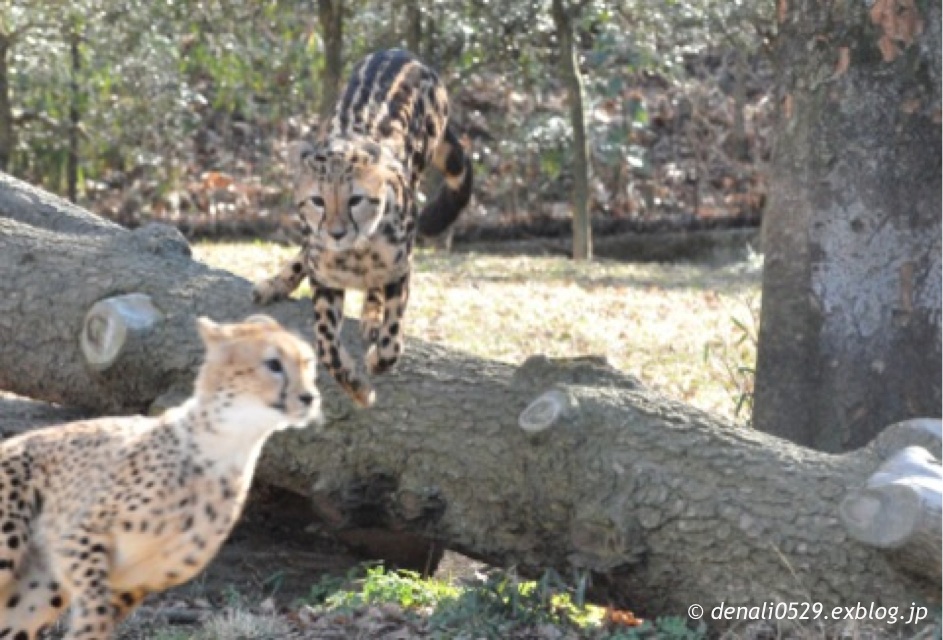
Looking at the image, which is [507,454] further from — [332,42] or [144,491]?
[332,42]

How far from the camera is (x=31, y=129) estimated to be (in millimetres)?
14086

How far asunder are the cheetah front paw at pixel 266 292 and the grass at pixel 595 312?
1932mm

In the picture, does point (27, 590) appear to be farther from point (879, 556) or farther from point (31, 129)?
point (31, 129)

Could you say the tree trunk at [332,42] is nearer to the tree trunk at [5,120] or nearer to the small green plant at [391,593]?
the tree trunk at [5,120]

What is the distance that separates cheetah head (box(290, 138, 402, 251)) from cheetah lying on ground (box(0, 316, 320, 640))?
4.43ft

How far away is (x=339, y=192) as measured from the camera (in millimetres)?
5621

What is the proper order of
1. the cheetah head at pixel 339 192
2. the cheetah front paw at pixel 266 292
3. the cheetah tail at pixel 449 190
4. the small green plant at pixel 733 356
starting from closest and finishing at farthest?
the cheetah head at pixel 339 192
the cheetah front paw at pixel 266 292
the cheetah tail at pixel 449 190
the small green plant at pixel 733 356

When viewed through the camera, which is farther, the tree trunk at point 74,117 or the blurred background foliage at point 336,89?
the tree trunk at point 74,117

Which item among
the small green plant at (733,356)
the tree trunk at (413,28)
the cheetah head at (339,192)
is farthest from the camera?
the tree trunk at (413,28)

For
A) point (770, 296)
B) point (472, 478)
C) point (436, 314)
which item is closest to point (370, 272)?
point (472, 478)

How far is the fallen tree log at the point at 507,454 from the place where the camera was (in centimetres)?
488

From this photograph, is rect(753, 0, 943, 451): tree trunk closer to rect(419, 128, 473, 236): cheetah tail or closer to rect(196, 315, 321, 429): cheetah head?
rect(419, 128, 473, 236): cheetah tail

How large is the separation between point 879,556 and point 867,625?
18 cm

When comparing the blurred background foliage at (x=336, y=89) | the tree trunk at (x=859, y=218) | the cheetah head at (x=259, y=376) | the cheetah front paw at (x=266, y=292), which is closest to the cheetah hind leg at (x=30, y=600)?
the cheetah head at (x=259, y=376)
